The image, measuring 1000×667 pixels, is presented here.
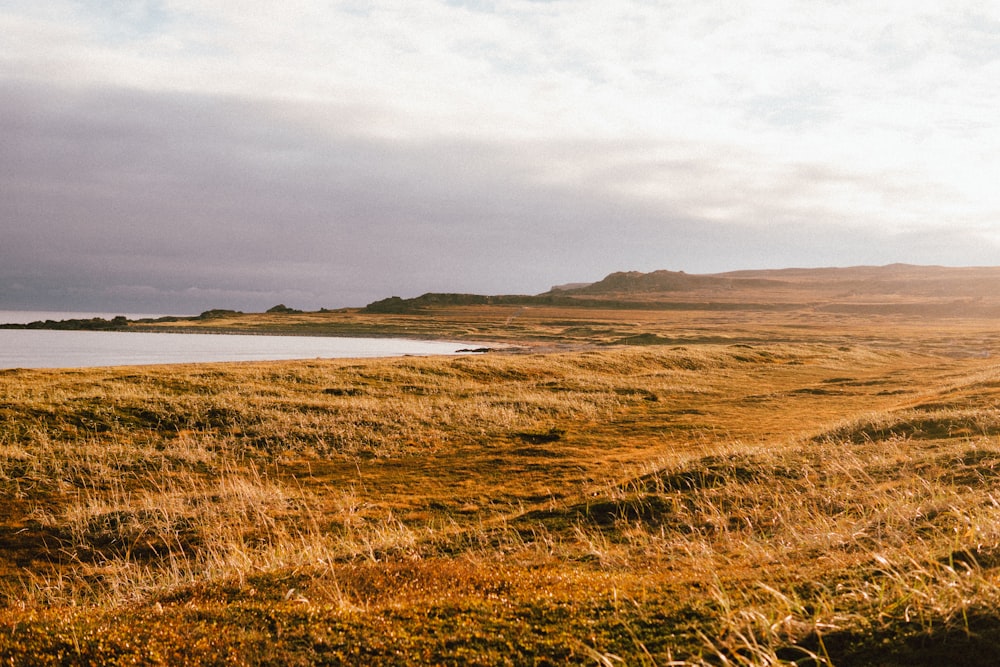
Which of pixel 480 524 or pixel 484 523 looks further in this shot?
pixel 484 523

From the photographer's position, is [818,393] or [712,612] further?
[818,393]

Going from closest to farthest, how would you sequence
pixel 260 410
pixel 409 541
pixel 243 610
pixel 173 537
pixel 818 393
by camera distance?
pixel 243 610
pixel 409 541
pixel 173 537
pixel 260 410
pixel 818 393

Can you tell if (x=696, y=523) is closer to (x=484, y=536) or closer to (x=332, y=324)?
(x=484, y=536)

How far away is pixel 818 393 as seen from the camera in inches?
1619

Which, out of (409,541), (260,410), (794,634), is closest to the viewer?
(794,634)

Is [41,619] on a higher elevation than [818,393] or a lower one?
higher

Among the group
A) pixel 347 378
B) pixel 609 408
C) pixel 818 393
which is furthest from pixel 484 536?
pixel 818 393

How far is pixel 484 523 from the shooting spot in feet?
48.3

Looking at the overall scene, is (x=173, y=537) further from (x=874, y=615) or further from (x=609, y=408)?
(x=609, y=408)

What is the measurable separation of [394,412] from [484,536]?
61.7 ft

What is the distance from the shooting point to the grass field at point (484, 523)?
5.36 metres

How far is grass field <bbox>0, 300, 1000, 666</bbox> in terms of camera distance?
5.36 meters

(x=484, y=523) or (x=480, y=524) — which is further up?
(x=480, y=524)

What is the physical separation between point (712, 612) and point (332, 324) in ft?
505
